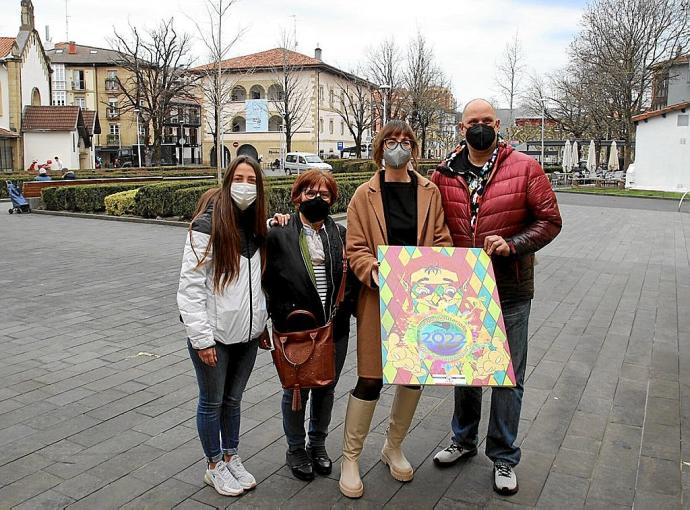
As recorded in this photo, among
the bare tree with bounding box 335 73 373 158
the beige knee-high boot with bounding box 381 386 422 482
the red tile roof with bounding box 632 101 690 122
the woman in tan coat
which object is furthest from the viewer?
the bare tree with bounding box 335 73 373 158

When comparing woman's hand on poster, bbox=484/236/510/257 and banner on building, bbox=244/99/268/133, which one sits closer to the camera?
woman's hand on poster, bbox=484/236/510/257

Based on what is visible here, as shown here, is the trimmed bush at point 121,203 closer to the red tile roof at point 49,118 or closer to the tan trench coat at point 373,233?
the tan trench coat at point 373,233

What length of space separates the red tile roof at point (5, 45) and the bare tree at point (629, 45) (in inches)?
1559

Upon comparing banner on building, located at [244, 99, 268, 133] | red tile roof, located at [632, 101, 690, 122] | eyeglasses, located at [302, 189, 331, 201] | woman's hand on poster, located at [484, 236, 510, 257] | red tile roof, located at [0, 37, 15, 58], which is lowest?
woman's hand on poster, located at [484, 236, 510, 257]

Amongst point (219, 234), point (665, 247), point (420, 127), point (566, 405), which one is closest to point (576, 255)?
point (665, 247)

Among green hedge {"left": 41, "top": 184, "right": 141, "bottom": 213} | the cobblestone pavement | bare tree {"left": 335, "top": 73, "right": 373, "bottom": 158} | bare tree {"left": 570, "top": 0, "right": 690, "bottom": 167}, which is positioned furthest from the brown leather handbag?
bare tree {"left": 335, "top": 73, "right": 373, "bottom": 158}

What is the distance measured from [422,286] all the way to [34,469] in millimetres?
2493

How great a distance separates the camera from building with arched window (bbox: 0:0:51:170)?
4419 centimetres

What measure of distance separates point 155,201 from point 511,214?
1602 centimetres

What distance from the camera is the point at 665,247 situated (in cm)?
1388

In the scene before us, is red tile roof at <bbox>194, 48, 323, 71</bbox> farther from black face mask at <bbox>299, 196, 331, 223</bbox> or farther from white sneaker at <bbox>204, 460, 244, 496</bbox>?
white sneaker at <bbox>204, 460, 244, 496</bbox>

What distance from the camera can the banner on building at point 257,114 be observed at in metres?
65.6

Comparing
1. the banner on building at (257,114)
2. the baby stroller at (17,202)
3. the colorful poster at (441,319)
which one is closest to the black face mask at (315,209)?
the colorful poster at (441,319)

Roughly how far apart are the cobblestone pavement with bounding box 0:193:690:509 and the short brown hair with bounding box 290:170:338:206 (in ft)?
5.24
